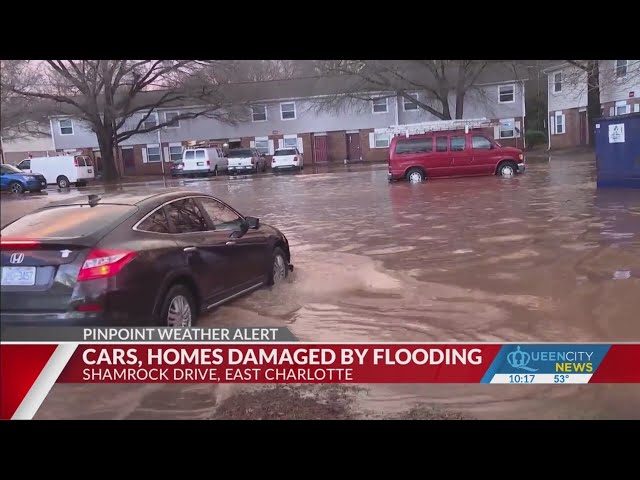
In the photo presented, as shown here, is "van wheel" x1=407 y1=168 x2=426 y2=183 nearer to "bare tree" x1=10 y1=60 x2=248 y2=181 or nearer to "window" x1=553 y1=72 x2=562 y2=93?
"window" x1=553 y1=72 x2=562 y2=93

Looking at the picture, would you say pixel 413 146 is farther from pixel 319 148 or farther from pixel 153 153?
pixel 153 153

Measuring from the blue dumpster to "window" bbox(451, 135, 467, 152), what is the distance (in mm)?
1509

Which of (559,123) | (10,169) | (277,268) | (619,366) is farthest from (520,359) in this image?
(10,169)

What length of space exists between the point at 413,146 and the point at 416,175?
0.29 meters

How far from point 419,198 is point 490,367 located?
1429 mm

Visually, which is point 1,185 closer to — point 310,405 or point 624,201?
point 310,405

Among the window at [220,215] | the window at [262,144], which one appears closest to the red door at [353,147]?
the window at [262,144]

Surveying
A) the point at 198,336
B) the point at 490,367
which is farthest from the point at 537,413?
the point at 198,336

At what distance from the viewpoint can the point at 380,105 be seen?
369 centimetres

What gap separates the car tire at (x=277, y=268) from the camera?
144 inches

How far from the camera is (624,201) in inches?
191

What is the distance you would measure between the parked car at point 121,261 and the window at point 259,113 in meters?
0.65

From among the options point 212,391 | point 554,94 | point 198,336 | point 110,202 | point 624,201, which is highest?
point 554,94

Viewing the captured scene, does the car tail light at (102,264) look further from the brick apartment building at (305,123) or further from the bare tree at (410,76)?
the bare tree at (410,76)
